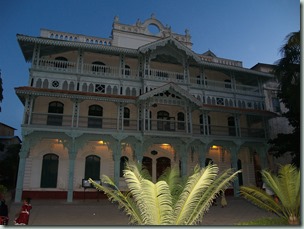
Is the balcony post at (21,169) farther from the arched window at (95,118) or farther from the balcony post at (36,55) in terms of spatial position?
the balcony post at (36,55)

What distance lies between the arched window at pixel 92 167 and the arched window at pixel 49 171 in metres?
2.32

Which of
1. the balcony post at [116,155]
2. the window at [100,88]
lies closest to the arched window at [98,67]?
the window at [100,88]

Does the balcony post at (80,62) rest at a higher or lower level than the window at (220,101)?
higher

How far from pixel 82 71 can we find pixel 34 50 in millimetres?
3902

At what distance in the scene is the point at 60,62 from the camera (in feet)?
67.3

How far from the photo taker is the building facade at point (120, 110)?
18984 mm

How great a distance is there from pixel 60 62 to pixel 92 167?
28.8ft

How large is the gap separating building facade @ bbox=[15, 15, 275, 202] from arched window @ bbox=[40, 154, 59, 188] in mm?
72

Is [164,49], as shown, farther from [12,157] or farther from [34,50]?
[12,157]

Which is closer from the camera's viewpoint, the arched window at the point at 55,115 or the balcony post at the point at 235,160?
the arched window at the point at 55,115

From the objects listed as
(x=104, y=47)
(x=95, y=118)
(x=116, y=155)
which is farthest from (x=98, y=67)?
(x=116, y=155)

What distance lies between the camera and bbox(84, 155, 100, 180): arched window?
67.4 ft

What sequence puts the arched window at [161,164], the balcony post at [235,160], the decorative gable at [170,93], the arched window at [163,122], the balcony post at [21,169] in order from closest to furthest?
the balcony post at [21,169] → the decorative gable at [170,93] → the balcony post at [235,160] → the arched window at [163,122] → the arched window at [161,164]

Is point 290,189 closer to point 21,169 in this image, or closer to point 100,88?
point 21,169
